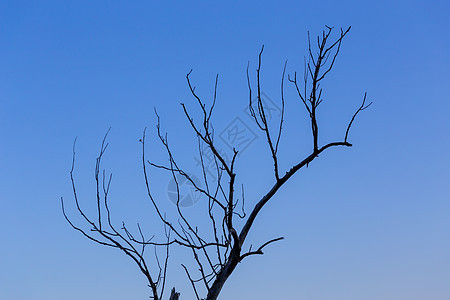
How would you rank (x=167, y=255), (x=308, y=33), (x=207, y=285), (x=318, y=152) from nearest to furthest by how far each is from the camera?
(x=207, y=285), (x=318, y=152), (x=167, y=255), (x=308, y=33)

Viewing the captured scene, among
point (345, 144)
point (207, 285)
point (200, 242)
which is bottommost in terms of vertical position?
point (207, 285)

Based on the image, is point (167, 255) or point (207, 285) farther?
point (167, 255)

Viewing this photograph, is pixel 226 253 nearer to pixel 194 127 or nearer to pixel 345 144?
pixel 194 127

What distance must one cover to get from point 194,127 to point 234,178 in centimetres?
30

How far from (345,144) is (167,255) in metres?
1.03

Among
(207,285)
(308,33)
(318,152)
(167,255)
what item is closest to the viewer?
(207,285)

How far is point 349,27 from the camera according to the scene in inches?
95.0

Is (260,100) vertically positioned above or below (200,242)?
above

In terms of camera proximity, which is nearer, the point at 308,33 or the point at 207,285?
the point at 207,285

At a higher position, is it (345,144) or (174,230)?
(345,144)

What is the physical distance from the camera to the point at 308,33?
2551 millimetres

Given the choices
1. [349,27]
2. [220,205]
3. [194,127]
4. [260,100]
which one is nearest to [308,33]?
[349,27]

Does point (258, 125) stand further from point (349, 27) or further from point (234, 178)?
point (349, 27)

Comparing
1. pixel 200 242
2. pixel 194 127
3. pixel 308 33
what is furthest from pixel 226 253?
pixel 308 33
